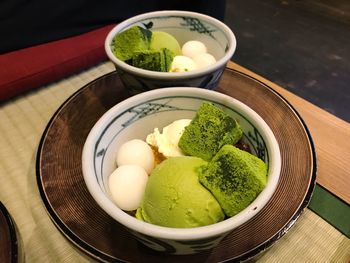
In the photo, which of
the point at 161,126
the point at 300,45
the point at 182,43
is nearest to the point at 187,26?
the point at 182,43

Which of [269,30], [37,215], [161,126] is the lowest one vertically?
[269,30]

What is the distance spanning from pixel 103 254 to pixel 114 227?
0.05 m

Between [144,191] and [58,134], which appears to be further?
[58,134]

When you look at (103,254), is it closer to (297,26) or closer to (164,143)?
(164,143)

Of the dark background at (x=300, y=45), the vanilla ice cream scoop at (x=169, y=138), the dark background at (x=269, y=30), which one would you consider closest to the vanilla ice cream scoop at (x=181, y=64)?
the vanilla ice cream scoop at (x=169, y=138)

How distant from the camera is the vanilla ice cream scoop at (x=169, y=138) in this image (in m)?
0.49

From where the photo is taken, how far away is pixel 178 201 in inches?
15.5

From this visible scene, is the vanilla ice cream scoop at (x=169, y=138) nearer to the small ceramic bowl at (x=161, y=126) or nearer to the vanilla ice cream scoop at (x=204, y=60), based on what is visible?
the small ceramic bowl at (x=161, y=126)

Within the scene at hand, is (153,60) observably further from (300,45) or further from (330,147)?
(300,45)

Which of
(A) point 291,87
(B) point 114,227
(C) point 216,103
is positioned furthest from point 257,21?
(B) point 114,227

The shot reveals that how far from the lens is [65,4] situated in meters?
0.96

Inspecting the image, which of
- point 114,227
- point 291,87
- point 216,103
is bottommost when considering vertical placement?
point 291,87

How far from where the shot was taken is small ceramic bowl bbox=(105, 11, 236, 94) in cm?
54

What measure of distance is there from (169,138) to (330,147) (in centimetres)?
30
